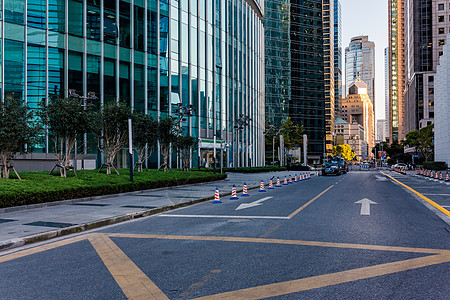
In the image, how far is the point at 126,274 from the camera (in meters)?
5.83

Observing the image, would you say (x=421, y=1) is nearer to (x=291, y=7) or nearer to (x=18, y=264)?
(x=291, y=7)

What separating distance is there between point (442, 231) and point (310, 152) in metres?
118

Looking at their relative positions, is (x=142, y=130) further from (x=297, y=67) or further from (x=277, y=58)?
(x=297, y=67)

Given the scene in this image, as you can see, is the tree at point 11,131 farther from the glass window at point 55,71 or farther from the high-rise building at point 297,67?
the high-rise building at point 297,67

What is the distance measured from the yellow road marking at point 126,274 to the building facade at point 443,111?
73743 millimetres

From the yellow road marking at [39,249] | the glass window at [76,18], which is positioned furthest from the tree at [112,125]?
the yellow road marking at [39,249]

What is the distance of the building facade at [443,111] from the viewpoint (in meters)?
70.1

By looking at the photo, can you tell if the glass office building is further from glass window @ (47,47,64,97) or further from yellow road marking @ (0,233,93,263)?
yellow road marking @ (0,233,93,263)

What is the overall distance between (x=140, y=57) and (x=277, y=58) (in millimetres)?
74769

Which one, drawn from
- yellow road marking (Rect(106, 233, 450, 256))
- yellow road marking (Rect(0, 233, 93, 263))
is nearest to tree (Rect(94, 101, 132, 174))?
yellow road marking (Rect(0, 233, 93, 263))

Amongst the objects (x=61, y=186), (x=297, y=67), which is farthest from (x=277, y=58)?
(x=61, y=186)

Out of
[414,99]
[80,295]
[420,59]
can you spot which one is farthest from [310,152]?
[80,295]

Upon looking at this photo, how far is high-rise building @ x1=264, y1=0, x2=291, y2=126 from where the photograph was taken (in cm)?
10694

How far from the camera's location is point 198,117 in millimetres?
46656
